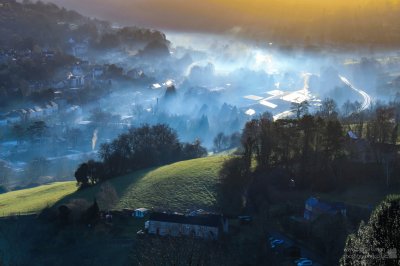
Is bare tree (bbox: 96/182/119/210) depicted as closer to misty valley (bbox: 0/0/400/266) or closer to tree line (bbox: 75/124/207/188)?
misty valley (bbox: 0/0/400/266)

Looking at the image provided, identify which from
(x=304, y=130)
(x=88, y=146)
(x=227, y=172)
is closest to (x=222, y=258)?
(x=227, y=172)

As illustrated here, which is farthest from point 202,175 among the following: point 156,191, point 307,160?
point 307,160

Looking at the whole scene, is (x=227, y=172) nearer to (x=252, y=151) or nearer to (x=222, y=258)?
(x=252, y=151)

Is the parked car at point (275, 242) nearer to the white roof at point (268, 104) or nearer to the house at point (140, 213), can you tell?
the house at point (140, 213)

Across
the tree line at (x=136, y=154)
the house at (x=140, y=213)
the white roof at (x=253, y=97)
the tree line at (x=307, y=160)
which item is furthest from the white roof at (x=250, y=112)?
the house at (x=140, y=213)

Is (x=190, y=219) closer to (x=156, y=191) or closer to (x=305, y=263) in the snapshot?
(x=305, y=263)

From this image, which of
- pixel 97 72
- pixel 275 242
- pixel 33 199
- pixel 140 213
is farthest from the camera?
pixel 97 72

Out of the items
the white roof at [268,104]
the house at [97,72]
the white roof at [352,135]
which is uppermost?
the house at [97,72]
